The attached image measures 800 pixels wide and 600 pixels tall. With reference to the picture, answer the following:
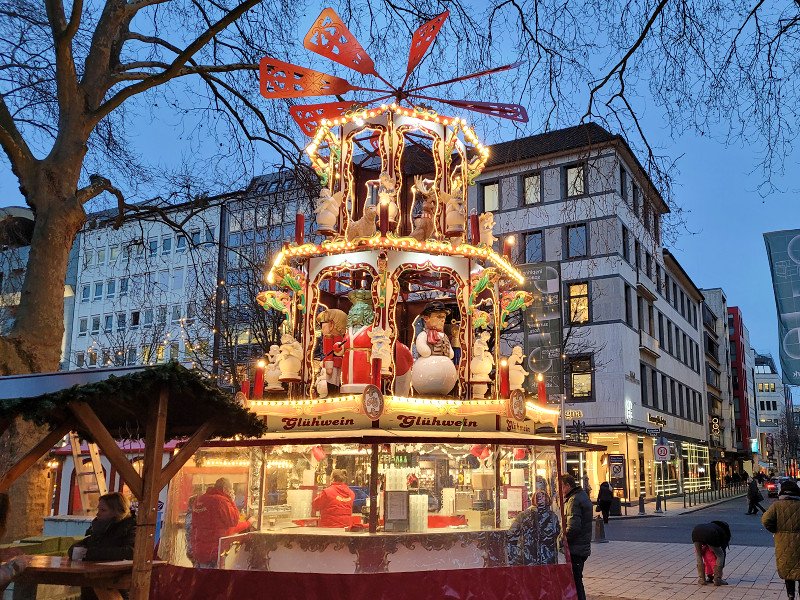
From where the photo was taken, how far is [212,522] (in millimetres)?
10398

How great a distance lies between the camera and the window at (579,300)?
37.9m

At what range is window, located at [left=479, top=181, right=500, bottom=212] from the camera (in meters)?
40.6

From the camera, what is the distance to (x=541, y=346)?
930 inches

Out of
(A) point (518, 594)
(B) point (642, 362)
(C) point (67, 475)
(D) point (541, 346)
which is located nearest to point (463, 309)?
(A) point (518, 594)

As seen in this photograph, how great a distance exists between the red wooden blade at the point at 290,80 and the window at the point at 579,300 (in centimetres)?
2714

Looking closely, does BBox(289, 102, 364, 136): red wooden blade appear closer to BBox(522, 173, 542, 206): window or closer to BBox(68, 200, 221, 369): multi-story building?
BBox(522, 173, 542, 206): window

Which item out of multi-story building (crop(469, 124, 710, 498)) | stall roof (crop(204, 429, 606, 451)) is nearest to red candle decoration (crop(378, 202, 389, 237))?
stall roof (crop(204, 429, 606, 451))

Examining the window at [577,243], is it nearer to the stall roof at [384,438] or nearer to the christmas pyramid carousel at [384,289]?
the christmas pyramid carousel at [384,289]

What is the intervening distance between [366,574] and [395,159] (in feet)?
21.3

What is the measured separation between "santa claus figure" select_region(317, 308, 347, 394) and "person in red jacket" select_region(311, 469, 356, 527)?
90.0 inches

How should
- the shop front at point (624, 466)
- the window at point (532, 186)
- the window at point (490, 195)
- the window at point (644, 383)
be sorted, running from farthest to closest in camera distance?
the window at point (644, 383) → the window at point (490, 195) → the shop front at point (624, 466) → the window at point (532, 186)

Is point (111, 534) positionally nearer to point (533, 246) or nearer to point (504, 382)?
point (504, 382)

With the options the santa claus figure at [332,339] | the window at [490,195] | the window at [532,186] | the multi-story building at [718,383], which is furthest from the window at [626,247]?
the multi-story building at [718,383]

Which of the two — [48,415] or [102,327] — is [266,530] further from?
[102,327]
